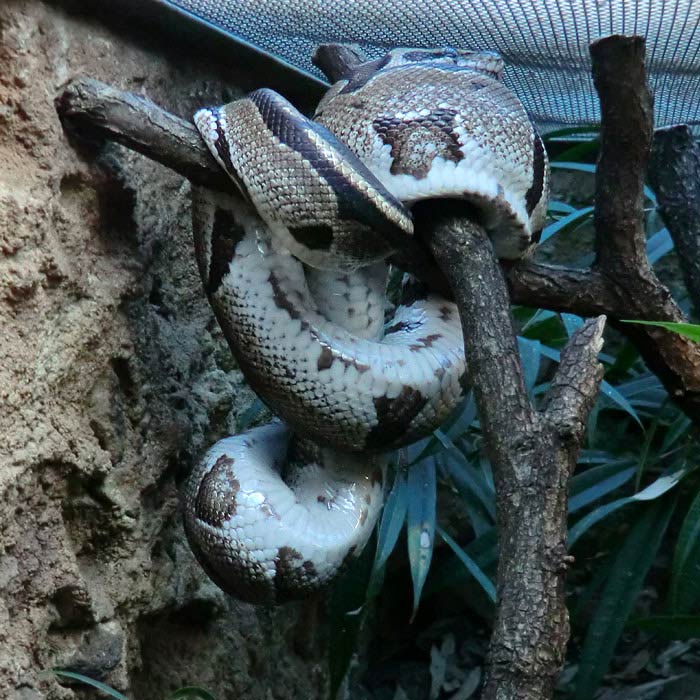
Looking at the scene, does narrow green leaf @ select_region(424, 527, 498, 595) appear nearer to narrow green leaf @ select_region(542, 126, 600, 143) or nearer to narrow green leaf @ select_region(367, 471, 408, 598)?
narrow green leaf @ select_region(367, 471, 408, 598)

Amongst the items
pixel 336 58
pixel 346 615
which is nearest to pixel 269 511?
pixel 346 615

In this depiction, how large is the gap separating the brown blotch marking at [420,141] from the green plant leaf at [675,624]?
57.0 inches

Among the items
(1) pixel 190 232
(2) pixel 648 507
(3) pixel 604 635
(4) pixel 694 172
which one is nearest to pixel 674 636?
(3) pixel 604 635

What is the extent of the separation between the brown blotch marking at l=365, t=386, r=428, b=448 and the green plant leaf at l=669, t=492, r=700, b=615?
1.14 metres

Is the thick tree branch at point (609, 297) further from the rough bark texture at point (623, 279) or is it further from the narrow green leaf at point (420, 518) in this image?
the narrow green leaf at point (420, 518)

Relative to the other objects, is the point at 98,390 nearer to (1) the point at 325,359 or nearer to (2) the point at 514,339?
(1) the point at 325,359

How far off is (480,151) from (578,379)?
1.75 ft

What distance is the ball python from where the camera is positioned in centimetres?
183

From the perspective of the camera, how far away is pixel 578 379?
167cm

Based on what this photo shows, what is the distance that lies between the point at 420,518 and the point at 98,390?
1012 mm

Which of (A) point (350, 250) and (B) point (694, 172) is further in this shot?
(B) point (694, 172)

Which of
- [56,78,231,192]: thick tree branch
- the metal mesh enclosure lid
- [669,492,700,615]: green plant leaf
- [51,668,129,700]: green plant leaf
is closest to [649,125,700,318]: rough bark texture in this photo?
the metal mesh enclosure lid

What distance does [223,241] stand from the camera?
197 cm

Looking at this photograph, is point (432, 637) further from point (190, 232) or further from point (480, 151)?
point (480, 151)
